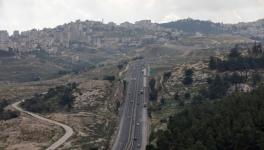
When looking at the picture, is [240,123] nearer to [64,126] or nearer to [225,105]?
[225,105]

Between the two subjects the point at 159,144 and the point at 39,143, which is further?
the point at 39,143

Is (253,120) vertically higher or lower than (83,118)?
higher

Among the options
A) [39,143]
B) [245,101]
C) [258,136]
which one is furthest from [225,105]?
[39,143]

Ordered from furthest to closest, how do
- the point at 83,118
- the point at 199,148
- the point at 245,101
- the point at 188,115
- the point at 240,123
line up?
the point at 83,118, the point at 188,115, the point at 245,101, the point at 240,123, the point at 199,148

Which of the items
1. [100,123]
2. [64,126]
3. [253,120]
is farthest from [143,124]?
[253,120]

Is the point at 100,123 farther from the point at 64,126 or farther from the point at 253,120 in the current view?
the point at 253,120

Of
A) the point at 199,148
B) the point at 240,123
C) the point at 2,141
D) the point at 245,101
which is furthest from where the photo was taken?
the point at 2,141
